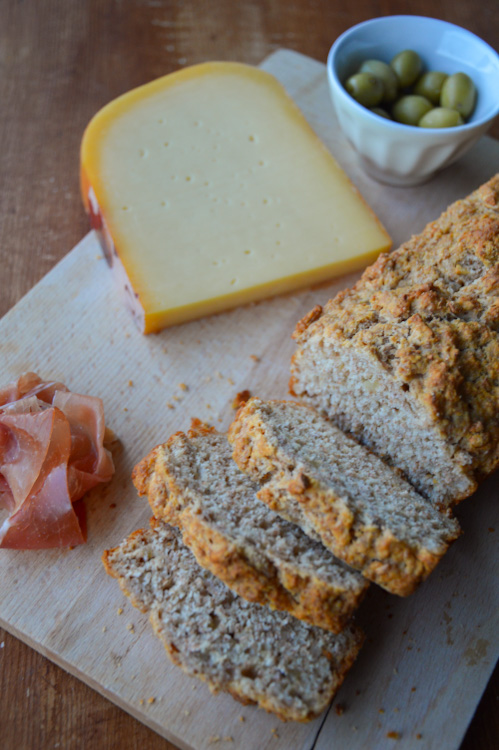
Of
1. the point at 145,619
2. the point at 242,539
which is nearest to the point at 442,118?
the point at 242,539

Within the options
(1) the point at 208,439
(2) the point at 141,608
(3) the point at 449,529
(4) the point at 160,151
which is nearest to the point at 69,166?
(4) the point at 160,151

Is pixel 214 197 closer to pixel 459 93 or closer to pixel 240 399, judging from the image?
pixel 240 399

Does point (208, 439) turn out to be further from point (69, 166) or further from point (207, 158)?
point (69, 166)

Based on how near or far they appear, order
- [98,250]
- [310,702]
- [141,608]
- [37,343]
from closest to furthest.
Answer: [310,702], [141,608], [37,343], [98,250]

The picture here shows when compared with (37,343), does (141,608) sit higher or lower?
lower

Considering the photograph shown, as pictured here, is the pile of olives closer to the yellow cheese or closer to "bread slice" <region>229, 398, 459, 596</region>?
the yellow cheese

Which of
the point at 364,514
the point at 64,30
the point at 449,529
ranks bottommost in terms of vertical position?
the point at 449,529

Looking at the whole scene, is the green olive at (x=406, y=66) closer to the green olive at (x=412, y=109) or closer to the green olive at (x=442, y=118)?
the green olive at (x=412, y=109)
